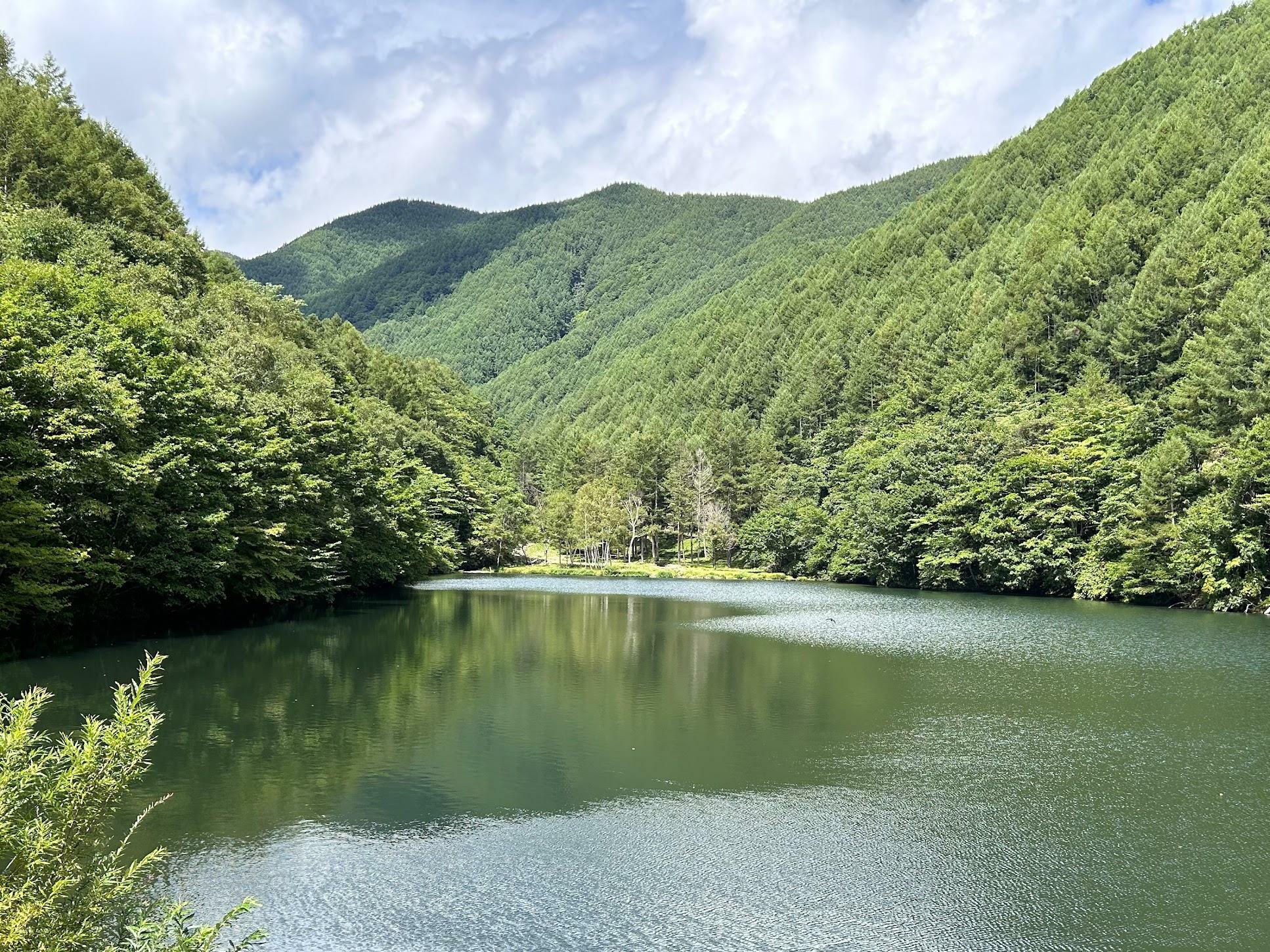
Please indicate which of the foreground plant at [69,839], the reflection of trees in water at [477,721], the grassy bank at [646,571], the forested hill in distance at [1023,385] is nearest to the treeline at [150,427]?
the reflection of trees in water at [477,721]

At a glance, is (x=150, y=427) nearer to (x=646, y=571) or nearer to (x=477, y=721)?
(x=477, y=721)

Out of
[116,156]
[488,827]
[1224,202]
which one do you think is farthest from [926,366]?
[488,827]

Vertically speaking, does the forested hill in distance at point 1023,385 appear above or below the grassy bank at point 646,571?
above

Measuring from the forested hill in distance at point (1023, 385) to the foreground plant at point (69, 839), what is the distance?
56.1 metres

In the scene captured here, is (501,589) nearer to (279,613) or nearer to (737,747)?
(279,613)

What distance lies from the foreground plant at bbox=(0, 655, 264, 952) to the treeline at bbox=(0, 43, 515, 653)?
2509 centimetres

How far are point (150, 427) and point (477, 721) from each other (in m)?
20.6

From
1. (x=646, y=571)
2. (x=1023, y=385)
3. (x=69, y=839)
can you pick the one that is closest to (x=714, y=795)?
(x=69, y=839)

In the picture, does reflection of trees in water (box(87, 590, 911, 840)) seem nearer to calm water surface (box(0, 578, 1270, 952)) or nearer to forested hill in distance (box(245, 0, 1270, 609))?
calm water surface (box(0, 578, 1270, 952))

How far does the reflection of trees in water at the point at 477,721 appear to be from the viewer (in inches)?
606

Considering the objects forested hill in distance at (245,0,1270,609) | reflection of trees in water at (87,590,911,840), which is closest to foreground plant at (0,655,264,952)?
reflection of trees in water at (87,590,911,840)

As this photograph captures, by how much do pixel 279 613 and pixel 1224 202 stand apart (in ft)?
299

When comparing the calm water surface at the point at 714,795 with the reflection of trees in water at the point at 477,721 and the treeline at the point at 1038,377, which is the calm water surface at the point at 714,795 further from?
the treeline at the point at 1038,377

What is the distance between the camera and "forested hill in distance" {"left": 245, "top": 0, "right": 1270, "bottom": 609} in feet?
187
